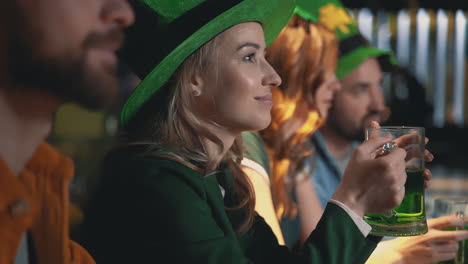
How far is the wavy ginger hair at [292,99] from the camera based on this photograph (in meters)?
1.62

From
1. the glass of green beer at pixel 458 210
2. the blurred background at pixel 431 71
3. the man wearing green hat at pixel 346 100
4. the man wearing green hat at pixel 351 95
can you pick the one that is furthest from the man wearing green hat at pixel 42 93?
the blurred background at pixel 431 71

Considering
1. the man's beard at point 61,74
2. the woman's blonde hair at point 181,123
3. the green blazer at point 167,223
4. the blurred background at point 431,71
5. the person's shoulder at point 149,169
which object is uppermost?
the man's beard at point 61,74

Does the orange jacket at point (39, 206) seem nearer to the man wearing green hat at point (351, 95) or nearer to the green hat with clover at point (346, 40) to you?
the green hat with clover at point (346, 40)

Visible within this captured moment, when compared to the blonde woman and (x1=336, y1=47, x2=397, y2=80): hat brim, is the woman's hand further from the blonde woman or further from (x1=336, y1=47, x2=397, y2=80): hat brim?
(x1=336, y1=47, x2=397, y2=80): hat brim

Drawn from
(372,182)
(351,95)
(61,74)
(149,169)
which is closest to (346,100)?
(351,95)

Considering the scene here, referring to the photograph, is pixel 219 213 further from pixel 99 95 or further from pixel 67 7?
pixel 67 7

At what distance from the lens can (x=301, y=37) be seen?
1648mm

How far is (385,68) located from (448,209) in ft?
3.98

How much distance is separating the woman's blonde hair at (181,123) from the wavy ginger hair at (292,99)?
0.61 m

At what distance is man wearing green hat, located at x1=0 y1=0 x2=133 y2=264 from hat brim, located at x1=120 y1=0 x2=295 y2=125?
0.69 feet

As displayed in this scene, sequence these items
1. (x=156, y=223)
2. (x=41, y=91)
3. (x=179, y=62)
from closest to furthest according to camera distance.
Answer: (x=41, y=91)
(x=156, y=223)
(x=179, y=62)

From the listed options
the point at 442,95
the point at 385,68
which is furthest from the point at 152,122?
the point at 442,95

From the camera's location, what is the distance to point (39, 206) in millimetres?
691

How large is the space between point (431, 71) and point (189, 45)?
6.32 metres
